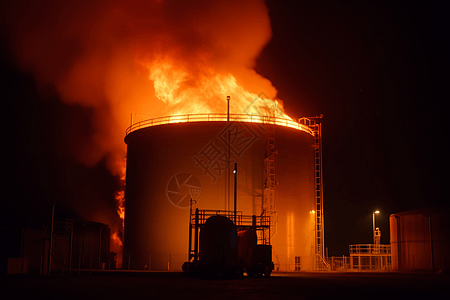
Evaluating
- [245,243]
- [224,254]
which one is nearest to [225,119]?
[245,243]

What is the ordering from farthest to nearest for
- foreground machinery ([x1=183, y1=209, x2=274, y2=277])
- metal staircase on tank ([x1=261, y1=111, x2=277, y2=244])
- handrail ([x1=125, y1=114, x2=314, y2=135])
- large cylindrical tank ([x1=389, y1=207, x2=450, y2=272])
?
handrail ([x1=125, y1=114, x2=314, y2=135]) < large cylindrical tank ([x1=389, y1=207, x2=450, y2=272]) < metal staircase on tank ([x1=261, y1=111, x2=277, y2=244]) < foreground machinery ([x1=183, y1=209, x2=274, y2=277])

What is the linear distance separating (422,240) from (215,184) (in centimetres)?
1720

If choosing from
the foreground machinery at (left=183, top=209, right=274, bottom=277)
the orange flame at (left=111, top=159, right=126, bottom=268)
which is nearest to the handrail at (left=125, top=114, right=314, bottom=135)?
the orange flame at (left=111, top=159, right=126, bottom=268)

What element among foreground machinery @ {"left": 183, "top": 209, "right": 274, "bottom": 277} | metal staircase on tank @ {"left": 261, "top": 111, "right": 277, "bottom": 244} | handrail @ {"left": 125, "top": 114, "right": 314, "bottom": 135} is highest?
handrail @ {"left": 125, "top": 114, "right": 314, "bottom": 135}

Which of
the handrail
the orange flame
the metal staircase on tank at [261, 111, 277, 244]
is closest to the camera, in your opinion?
the metal staircase on tank at [261, 111, 277, 244]

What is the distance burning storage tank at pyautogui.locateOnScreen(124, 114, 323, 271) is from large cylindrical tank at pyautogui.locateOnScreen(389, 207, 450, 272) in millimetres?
7097

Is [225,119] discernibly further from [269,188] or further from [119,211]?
[119,211]

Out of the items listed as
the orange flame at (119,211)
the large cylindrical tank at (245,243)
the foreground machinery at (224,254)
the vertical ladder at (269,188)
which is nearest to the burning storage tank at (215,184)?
the vertical ladder at (269,188)

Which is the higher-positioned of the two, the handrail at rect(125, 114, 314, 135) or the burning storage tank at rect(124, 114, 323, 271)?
the handrail at rect(125, 114, 314, 135)

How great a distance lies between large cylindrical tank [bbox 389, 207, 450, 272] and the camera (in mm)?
41719

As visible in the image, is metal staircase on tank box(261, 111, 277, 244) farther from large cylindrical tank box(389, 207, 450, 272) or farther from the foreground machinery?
large cylindrical tank box(389, 207, 450, 272)

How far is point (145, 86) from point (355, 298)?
119ft

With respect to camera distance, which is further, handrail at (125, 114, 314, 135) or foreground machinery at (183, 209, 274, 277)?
handrail at (125, 114, 314, 135)

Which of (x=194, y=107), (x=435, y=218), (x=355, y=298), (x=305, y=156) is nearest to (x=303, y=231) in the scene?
(x=305, y=156)
